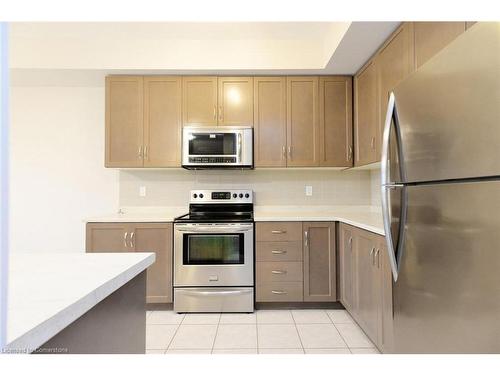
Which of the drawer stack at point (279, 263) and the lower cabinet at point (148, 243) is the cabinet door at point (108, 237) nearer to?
the lower cabinet at point (148, 243)

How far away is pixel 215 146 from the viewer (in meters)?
2.87

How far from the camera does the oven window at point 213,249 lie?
2.69m

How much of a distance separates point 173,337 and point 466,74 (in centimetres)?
236

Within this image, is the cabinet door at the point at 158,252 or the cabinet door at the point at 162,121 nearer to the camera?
the cabinet door at the point at 158,252

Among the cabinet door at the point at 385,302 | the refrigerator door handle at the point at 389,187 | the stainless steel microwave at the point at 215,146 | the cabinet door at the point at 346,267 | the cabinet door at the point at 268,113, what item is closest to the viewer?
the refrigerator door handle at the point at 389,187

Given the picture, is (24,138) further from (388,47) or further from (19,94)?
(388,47)

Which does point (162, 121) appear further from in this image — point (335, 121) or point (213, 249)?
point (335, 121)

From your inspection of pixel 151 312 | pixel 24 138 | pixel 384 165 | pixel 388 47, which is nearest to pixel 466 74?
pixel 384 165

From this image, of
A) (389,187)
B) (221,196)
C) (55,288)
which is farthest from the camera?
(221,196)

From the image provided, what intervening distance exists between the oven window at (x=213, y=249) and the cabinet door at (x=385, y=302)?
4.03 ft

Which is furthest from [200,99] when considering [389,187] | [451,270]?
[451,270]

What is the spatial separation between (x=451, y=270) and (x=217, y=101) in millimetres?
2445

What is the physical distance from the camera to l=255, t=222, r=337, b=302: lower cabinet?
271cm

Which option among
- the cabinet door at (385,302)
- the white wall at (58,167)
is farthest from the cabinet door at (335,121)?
the white wall at (58,167)
